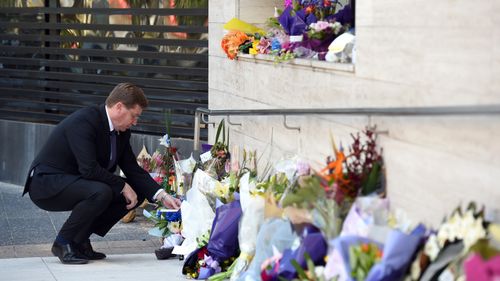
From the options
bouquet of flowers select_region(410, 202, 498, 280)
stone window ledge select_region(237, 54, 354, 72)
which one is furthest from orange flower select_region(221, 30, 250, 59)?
bouquet of flowers select_region(410, 202, 498, 280)

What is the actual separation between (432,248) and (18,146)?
9324 millimetres

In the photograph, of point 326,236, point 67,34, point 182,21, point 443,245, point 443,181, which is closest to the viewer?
point 443,245

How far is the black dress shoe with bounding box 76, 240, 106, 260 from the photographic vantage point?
27.2 feet

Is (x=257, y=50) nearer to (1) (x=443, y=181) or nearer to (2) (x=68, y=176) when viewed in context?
(2) (x=68, y=176)

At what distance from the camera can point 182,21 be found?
471 inches

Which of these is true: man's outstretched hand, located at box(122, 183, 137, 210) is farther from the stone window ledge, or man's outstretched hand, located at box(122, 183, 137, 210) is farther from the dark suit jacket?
the stone window ledge

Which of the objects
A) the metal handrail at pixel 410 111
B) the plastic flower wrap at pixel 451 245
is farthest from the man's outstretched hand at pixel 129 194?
the plastic flower wrap at pixel 451 245

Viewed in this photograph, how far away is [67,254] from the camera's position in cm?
812

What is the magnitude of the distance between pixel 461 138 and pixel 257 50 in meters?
Result: 3.76

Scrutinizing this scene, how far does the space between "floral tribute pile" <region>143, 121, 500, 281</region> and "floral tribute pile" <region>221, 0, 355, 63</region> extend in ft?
2.69

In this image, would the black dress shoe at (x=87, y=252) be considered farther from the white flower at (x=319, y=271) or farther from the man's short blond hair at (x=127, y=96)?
the white flower at (x=319, y=271)

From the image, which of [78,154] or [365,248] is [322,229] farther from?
[78,154]

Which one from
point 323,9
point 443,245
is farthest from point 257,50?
point 443,245

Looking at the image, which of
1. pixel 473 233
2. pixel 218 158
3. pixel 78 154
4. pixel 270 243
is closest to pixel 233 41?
pixel 218 158
